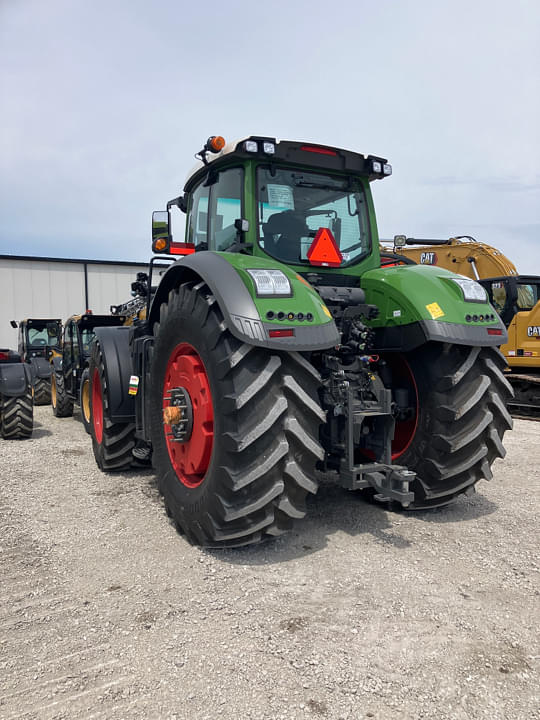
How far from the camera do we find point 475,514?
3963 millimetres

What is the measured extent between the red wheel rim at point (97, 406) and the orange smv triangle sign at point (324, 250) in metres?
3.07

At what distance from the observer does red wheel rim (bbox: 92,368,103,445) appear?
19.6ft

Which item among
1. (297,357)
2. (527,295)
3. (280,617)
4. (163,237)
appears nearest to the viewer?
(280,617)

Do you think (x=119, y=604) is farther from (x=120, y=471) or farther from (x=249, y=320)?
(x=120, y=471)

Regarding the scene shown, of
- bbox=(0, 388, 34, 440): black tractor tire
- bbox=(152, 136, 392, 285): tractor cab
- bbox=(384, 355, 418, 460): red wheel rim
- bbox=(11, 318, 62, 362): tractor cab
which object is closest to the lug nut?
bbox=(152, 136, 392, 285): tractor cab

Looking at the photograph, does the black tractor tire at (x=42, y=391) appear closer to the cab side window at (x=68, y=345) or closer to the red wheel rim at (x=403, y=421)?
the cab side window at (x=68, y=345)

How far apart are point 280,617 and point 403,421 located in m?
1.98

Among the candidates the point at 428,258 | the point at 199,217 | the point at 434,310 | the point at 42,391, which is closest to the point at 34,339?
the point at 42,391

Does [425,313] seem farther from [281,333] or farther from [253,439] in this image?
[253,439]

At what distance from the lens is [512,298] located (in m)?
9.25

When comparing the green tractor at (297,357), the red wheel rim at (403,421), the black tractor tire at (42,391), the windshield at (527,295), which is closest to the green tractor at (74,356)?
the black tractor tire at (42,391)

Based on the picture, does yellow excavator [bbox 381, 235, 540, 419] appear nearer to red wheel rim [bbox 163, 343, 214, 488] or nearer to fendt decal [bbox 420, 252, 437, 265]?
fendt decal [bbox 420, 252, 437, 265]

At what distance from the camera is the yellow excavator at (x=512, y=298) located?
9445mm

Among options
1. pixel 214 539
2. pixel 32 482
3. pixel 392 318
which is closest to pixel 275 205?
pixel 392 318
